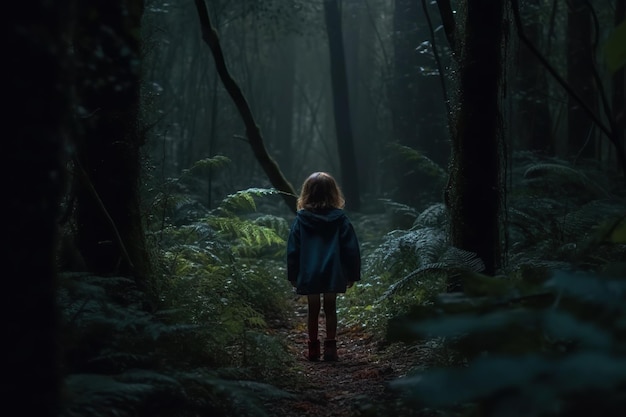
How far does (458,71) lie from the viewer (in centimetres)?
591

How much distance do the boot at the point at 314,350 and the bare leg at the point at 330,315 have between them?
0.13m

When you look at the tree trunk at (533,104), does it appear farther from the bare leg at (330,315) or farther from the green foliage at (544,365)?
the green foliage at (544,365)

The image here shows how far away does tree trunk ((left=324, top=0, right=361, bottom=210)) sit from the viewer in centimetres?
1791

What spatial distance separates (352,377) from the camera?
231 inches

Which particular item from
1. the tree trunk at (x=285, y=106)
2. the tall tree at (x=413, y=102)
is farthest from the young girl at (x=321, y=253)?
the tree trunk at (x=285, y=106)

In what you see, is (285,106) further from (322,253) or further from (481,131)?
(481,131)

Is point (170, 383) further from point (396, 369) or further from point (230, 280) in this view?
point (230, 280)

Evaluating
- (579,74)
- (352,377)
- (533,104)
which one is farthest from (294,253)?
(579,74)

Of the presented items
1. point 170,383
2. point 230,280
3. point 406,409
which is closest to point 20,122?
point 170,383

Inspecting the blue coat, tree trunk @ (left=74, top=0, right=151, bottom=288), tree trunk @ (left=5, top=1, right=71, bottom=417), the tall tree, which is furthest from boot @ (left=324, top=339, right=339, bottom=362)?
the tall tree

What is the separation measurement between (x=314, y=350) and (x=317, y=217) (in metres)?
1.27

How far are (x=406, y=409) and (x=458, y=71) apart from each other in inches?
119

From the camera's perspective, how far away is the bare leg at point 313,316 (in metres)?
6.85

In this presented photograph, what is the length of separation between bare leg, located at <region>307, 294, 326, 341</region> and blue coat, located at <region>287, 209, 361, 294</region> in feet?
0.32
